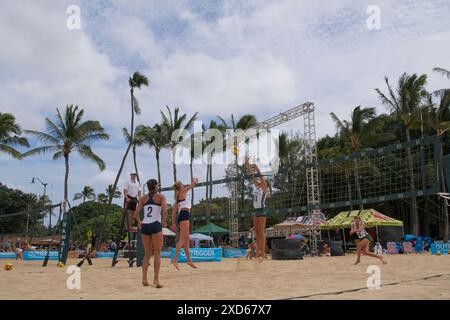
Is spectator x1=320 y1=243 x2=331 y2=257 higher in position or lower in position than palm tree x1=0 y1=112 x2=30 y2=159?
lower

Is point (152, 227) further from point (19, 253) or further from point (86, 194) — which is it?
point (86, 194)

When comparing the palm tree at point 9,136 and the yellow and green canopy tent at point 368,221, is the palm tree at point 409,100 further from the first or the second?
the palm tree at point 9,136

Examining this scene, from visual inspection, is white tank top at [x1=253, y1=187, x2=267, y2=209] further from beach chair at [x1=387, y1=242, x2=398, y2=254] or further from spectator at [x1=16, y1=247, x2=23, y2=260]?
spectator at [x1=16, y1=247, x2=23, y2=260]

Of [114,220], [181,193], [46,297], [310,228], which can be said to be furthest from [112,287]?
[114,220]

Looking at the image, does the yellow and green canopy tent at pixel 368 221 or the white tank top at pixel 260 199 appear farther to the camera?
the yellow and green canopy tent at pixel 368 221

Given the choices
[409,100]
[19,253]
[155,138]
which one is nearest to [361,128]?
[409,100]

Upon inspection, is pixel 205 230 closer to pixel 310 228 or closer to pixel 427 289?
pixel 310 228

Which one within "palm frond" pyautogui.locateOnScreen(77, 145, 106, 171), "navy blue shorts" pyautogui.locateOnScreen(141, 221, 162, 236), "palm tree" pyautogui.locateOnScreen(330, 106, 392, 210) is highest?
"palm tree" pyautogui.locateOnScreen(330, 106, 392, 210)

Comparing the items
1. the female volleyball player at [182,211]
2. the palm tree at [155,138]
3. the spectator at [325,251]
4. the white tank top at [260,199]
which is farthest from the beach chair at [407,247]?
the palm tree at [155,138]

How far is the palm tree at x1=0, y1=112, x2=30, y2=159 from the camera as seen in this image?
26.9 meters

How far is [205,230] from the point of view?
93.3ft

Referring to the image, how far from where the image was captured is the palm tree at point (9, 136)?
26875 mm

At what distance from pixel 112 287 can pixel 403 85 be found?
29.4 metres

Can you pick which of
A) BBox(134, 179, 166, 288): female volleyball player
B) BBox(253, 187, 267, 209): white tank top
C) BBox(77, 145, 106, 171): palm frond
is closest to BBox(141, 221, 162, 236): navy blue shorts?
BBox(134, 179, 166, 288): female volleyball player
